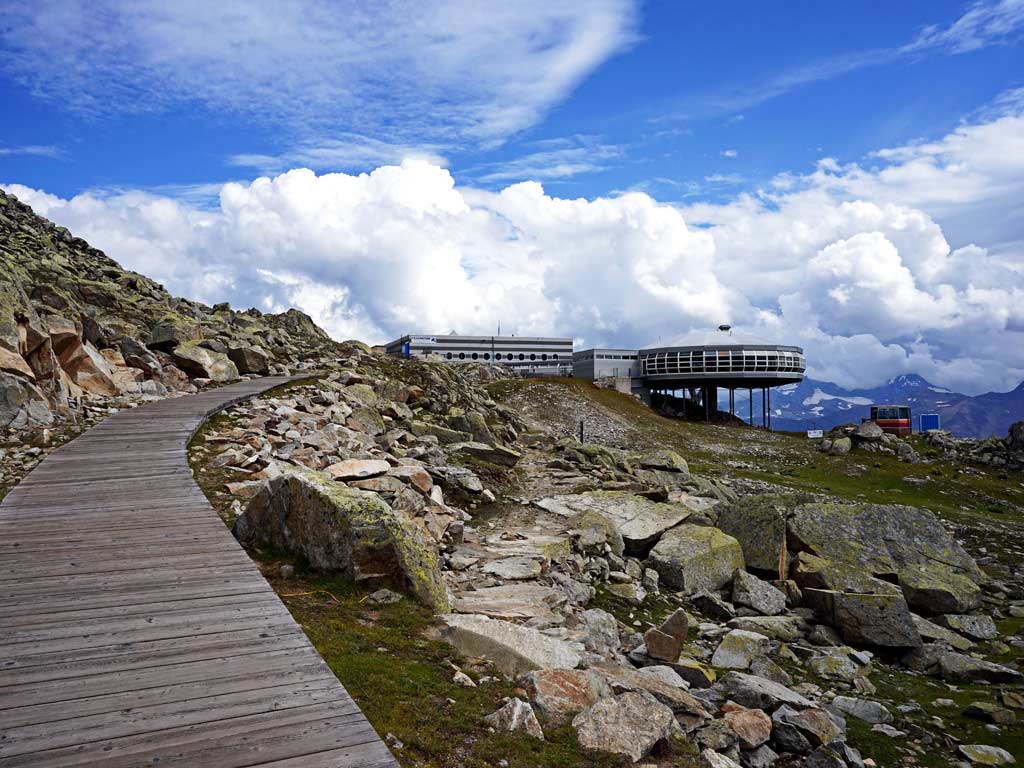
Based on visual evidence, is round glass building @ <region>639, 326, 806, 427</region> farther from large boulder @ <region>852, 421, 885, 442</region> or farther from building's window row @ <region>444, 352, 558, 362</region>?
building's window row @ <region>444, 352, 558, 362</region>

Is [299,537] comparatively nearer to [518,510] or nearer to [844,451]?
[518,510]

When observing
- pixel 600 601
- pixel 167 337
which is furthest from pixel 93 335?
pixel 600 601

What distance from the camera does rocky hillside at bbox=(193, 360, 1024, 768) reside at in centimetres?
732

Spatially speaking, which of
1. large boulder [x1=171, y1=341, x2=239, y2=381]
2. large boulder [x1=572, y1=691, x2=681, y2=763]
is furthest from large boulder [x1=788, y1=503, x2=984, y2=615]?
large boulder [x1=171, y1=341, x2=239, y2=381]

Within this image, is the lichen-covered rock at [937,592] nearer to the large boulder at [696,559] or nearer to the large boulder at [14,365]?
the large boulder at [696,559]

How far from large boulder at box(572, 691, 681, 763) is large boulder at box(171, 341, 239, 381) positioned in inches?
1136

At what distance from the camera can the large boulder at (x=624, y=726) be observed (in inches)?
262

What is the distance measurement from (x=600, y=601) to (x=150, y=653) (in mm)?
11234

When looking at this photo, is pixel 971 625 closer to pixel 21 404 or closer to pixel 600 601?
pixel 600 601

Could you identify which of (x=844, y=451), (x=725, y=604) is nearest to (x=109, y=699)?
(x=725, y=604)

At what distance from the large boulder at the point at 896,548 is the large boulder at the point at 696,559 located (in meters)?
3.45

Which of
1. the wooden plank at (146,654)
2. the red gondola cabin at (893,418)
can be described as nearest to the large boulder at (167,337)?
the wooden plank at (146,654)

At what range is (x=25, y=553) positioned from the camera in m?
8.77

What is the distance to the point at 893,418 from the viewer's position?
80938 millimetres
